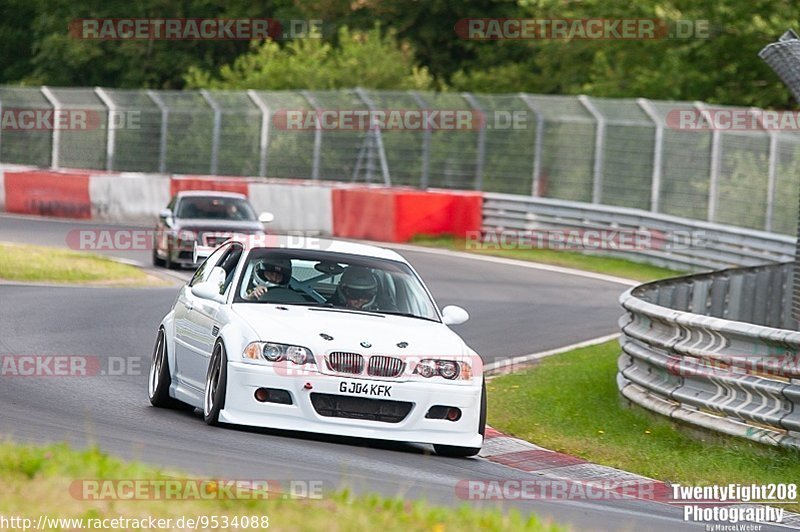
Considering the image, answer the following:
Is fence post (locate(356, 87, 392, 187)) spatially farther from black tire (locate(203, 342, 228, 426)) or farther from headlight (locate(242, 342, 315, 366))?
headlight (locate(242, 342, 315, 366))

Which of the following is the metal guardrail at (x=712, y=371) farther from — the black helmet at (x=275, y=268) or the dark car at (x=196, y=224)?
the dark car at (x=196, y=224)

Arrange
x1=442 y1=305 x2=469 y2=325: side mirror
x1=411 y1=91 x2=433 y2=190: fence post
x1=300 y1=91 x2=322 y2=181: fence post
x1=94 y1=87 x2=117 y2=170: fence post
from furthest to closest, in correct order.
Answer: x1=94 y1=87 x2=117 y2=170: fence post < x1=300 y1=91 x2=322 y2=181: fence post < x1=411 y1=91 x2=433 y2=190: fence post < x1=442 y1=305 x2=469 y2=325: side mirror

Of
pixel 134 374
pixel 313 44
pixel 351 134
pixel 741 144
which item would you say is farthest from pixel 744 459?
pixel 313 44

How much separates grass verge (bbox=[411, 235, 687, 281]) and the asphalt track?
453cm

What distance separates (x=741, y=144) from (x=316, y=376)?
60.6 feet

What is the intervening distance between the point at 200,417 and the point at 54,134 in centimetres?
2991

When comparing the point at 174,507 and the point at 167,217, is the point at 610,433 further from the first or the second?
the point at 167,217

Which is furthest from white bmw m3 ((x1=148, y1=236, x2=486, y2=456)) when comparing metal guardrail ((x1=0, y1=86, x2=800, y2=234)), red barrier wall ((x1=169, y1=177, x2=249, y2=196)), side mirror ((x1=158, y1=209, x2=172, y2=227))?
red barrier wall ((x1=169, y1=177, x2=249, y2=196))

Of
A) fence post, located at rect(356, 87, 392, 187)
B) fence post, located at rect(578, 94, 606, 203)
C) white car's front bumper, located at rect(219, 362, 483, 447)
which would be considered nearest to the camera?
white car's front bumper, located at rect(219, 362, 483, 447)

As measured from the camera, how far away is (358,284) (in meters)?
11.7

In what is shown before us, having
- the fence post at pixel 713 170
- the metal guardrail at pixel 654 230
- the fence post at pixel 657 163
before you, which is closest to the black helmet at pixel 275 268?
the metal guardrail at pixel 654 230

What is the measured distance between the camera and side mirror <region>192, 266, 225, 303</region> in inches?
447

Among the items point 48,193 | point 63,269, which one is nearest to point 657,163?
point 63,269

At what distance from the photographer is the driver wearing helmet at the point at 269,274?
11445 mm
